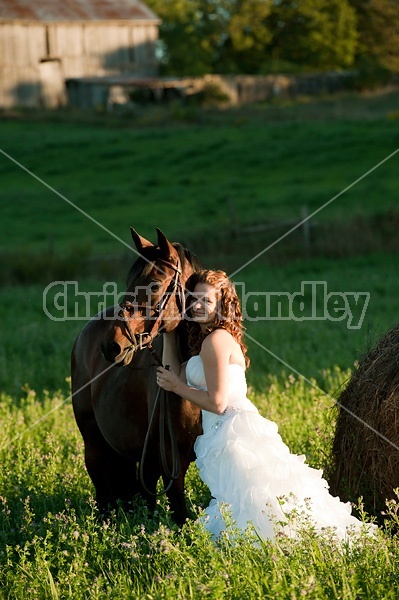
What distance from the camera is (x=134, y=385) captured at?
5.86 metres

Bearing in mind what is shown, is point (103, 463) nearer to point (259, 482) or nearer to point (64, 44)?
point (259, 482)

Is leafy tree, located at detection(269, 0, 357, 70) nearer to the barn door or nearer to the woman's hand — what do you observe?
the barn door

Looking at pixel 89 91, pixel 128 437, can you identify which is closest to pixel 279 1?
pixel 89 91

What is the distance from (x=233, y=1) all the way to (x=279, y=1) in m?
3.04

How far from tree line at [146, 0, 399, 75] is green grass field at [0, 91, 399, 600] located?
13.4 m

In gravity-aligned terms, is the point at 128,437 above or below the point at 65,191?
above

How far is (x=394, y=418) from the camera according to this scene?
5.57 metres

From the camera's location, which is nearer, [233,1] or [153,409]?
[153,409]

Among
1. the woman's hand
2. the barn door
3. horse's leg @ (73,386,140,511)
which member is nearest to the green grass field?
horse's leg @ (73,386,140,511)

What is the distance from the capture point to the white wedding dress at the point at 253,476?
506 cm

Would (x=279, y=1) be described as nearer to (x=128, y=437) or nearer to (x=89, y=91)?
(x=89, y=91)

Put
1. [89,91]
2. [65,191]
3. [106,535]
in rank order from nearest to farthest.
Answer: [106,535] → [65,191] → [89,91]

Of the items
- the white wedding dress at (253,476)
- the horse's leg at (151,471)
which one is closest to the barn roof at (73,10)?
the horse's leg at (151,471)

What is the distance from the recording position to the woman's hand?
16.9ft
